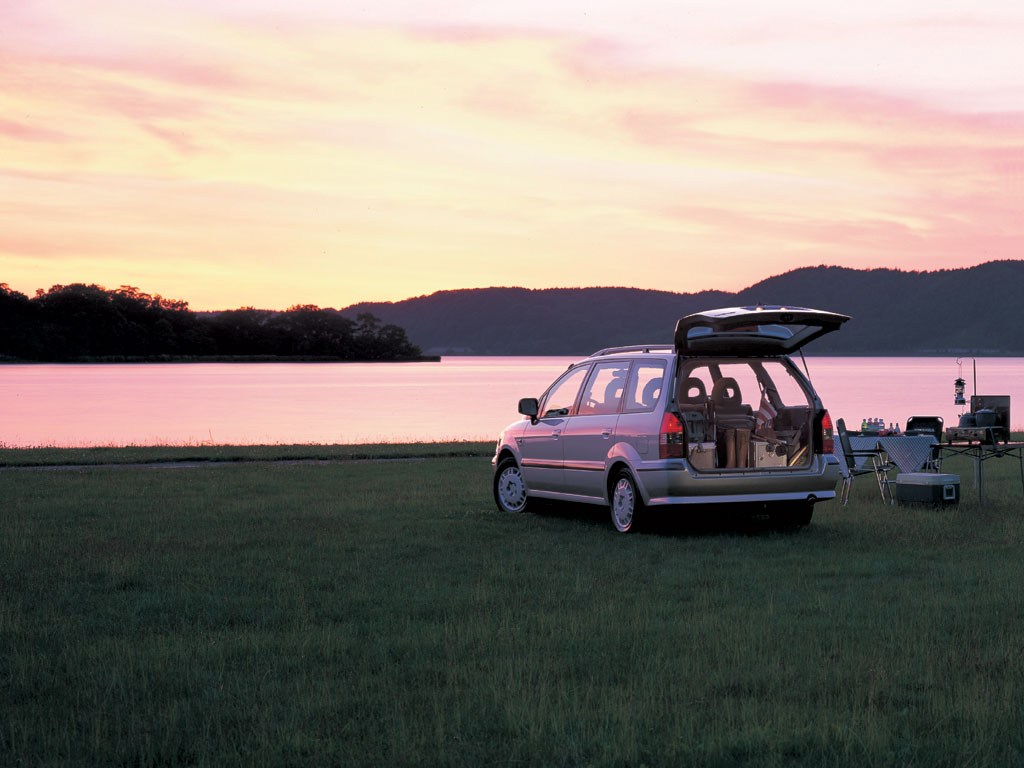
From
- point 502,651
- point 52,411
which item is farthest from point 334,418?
point 502,651

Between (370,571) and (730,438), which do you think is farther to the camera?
(730,438)

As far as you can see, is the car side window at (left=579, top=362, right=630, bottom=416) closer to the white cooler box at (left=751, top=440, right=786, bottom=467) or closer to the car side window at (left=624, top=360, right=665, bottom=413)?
the car side window at (left=624, top=360, right=665, bottom=413)

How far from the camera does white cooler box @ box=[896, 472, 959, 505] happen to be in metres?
14.0

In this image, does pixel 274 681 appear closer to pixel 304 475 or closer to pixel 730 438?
pixel 730 438

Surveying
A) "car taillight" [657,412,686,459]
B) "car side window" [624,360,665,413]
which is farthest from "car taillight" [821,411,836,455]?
"car side window" [624,360,665,413]

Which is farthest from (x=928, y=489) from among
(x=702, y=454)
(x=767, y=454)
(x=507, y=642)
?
(x=507, y=642)

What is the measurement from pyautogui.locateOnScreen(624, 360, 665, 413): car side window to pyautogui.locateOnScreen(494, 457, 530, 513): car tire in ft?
7.42

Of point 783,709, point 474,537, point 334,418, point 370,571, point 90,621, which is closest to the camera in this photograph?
point 783,709

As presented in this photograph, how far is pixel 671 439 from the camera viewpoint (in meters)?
11.6

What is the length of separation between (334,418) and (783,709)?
195ft

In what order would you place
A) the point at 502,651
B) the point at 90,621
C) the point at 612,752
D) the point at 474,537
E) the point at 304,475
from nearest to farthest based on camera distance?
the point at 612,752 < the point at 502,651 < the point at 90,621 < the point at 474,537 < the point at 304,475

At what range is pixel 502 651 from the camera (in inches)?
266

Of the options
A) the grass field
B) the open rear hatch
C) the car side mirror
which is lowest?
the grass field

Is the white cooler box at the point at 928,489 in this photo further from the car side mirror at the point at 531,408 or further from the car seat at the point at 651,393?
the car side mirror at the point at 531,408
